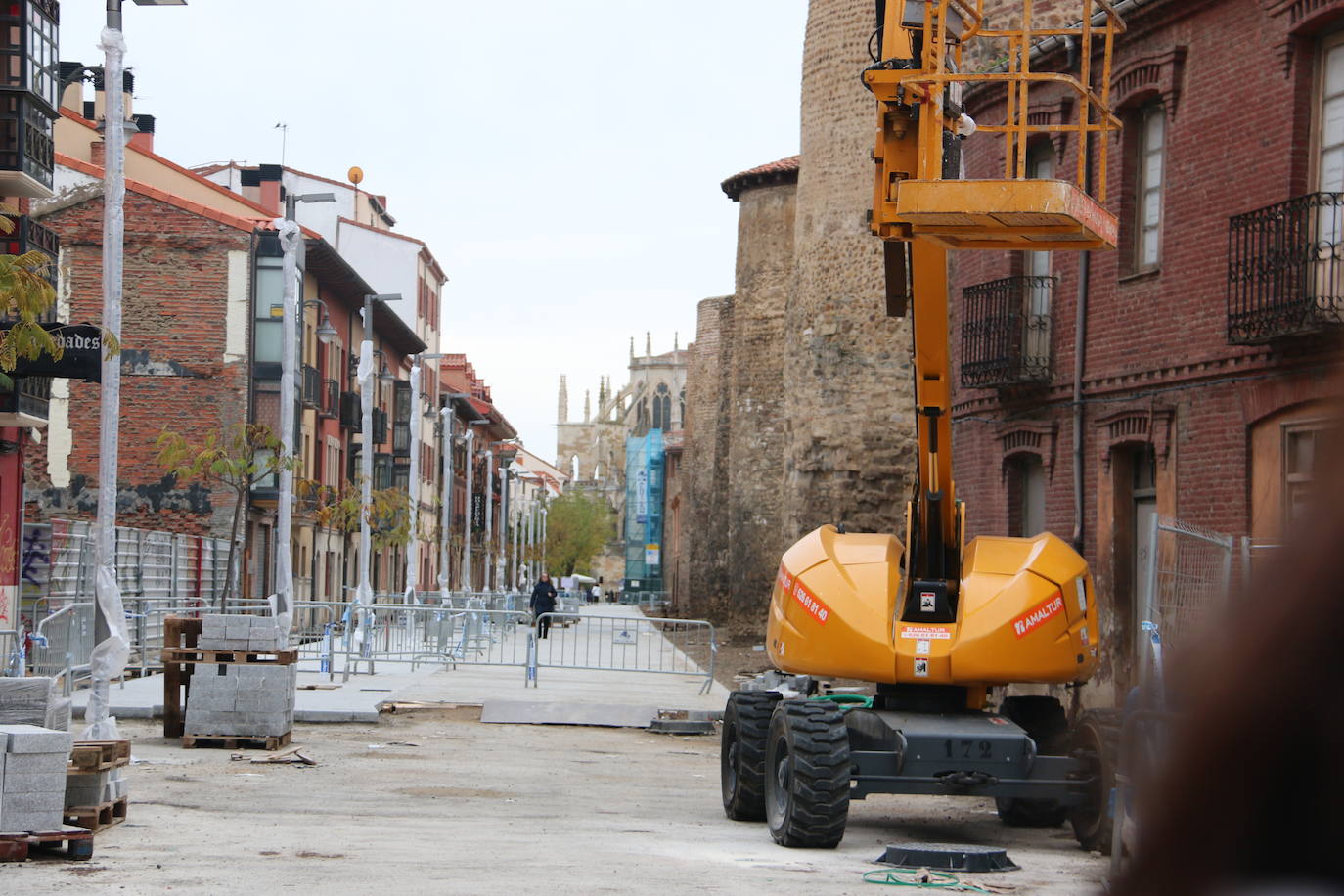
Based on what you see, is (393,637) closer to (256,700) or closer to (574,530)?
(256,700)

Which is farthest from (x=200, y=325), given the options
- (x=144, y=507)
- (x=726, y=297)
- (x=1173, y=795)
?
(x=1173, y=795)

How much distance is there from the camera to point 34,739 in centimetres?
1087

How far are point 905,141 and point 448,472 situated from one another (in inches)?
1949

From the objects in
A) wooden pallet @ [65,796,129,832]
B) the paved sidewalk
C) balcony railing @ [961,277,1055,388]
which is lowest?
the paved sidewalk

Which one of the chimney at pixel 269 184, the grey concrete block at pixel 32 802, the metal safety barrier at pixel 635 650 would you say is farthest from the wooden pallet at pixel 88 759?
the chimney at pixel 269 184

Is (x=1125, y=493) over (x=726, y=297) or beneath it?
beneath

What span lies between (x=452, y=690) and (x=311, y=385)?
2380cm

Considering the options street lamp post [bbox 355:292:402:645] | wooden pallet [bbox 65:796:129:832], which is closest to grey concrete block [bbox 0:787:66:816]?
wooden pallet [bbox 65:796:129:832]

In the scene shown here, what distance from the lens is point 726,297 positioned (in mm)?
66438

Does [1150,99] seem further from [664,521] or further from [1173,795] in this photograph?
[664,521]

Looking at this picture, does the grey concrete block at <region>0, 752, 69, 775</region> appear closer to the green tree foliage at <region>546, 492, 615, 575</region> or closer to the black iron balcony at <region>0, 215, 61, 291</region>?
the black iron balcony at <region>0, 215, 61, 291</region>

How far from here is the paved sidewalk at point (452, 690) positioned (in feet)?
75.2

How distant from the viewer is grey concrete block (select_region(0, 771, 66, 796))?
10.9 m

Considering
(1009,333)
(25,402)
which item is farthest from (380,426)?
(1009,333)
